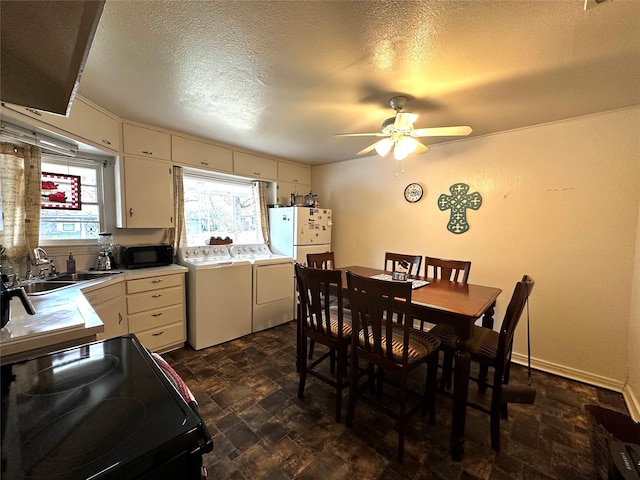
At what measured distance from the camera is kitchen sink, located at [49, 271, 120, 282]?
2245mm

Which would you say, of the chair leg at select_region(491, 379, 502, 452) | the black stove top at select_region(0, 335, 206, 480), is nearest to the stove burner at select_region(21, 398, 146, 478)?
the black stove top at select_region(0, 335, 206, 480)

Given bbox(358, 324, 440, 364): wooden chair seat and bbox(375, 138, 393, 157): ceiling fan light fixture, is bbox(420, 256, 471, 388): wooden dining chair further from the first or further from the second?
bbox(375, 138, 393, 157): ceiling fan light fixture

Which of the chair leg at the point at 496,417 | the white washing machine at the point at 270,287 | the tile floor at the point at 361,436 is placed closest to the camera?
the tile floor at the point at 361,436

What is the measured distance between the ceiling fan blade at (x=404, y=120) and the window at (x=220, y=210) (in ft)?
8.32

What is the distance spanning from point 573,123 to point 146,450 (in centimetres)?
357

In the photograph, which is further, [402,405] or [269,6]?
[402,405]

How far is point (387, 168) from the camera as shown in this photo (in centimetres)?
363

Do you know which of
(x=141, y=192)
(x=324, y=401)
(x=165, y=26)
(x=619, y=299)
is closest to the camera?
(x=165, y=26)

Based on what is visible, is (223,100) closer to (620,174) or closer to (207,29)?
(207,29)

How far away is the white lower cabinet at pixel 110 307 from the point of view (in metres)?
2.06

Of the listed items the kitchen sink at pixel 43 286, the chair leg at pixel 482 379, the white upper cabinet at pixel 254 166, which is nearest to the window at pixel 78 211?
the kitchen sink at pixel 43 286

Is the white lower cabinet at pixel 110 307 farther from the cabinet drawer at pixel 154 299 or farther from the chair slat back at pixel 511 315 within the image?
the chair slat back at pixel 511 315

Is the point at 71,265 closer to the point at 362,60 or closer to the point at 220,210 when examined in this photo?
the point at 220,210

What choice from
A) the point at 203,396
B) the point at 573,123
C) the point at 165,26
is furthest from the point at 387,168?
the point at 203,396
